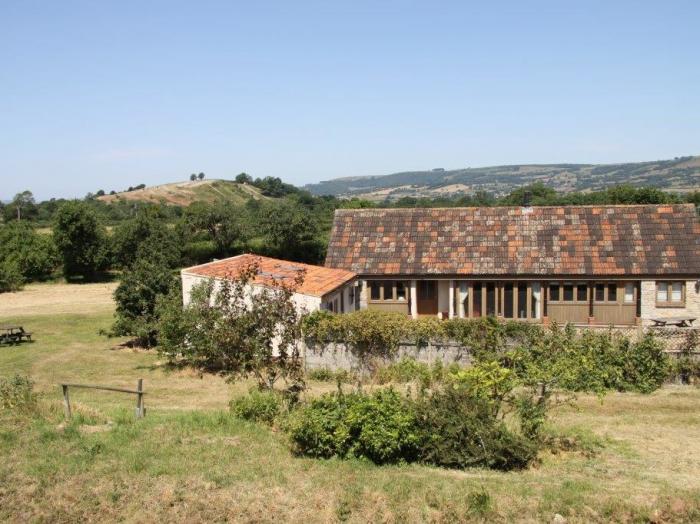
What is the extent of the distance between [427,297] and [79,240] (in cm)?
3355

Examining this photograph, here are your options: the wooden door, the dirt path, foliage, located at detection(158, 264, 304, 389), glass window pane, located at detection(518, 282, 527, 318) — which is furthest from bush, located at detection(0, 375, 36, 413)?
the dirt path

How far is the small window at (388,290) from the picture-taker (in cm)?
2912

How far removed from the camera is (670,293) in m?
27.0

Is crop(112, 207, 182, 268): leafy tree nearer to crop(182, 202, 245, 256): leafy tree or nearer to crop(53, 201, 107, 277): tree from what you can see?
crop(53, 201, 107, 277): tree

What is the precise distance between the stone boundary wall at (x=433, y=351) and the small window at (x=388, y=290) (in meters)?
8.58

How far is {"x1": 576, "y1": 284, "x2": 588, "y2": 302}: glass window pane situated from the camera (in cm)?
2755

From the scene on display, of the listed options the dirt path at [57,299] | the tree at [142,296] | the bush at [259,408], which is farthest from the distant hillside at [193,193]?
the bush at [259,408]

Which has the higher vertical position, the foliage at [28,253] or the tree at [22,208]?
the tree at [22,208]

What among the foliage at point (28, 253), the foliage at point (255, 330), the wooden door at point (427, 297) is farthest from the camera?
the foliage at point (28, 253)

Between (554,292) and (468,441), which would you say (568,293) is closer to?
(554,292)

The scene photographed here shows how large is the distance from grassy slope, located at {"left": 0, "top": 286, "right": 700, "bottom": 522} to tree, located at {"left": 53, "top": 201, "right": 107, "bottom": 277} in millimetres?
38147

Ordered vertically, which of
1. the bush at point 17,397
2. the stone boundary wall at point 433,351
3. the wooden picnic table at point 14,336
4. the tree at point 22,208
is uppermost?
the tree at point 22,208

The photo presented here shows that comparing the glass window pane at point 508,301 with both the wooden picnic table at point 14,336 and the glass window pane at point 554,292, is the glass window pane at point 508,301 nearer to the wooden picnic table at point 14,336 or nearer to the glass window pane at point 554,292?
the glass window pane at point 554,292

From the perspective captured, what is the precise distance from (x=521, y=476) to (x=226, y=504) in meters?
5.14
